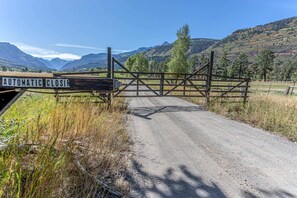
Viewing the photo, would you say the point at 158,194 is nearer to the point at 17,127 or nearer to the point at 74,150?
the point at 74,150

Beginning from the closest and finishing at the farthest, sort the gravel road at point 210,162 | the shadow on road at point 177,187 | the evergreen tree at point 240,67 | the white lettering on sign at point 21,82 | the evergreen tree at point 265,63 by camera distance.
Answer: the white lettering on sign at point 21,82
the shadow on road at point 177,187
the gravel road at point 210,162
the evergreen tree at point 265,63
the evergreen tree at point 240,67

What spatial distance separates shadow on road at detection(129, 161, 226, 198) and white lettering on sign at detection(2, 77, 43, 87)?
184cm

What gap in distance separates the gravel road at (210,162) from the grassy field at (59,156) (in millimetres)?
454

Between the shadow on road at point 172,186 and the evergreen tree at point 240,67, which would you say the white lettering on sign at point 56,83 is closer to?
the shadow on road at point 172,186

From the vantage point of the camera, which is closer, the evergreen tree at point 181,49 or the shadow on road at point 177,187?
the shadow on road at point 177,187

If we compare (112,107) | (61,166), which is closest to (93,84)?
(61,166)

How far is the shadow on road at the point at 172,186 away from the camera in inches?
100.0

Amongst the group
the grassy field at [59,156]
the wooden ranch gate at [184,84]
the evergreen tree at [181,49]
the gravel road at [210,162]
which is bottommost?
the gravel road at [210,162]

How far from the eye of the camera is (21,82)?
190 cm

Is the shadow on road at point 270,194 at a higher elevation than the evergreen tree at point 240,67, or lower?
lower

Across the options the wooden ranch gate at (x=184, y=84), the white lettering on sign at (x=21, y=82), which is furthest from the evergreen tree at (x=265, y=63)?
the white lettering on sign at (x=21, y=82)

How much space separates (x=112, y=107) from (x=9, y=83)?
18.1ft

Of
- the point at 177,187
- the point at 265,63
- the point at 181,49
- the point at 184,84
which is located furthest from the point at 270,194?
the point at 265,63

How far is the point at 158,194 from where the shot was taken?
2514 millimetres
